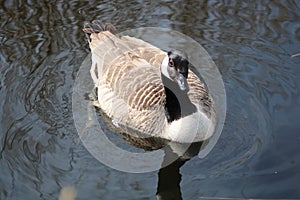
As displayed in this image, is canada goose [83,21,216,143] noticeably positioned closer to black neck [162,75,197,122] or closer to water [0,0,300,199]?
black neck [162,75,197,122]

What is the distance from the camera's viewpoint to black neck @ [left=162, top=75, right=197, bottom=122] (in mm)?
6191

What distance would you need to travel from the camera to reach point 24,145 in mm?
6465

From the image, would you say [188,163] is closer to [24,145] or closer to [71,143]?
[71,143]

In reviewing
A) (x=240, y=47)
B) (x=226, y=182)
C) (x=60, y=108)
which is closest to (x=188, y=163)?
(x=226, y=182)

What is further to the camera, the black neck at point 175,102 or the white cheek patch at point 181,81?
the black neck at point 175,102

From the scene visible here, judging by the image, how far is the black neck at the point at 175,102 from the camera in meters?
6.19

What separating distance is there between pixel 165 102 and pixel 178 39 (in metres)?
1.99

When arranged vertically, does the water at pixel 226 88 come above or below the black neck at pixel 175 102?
below

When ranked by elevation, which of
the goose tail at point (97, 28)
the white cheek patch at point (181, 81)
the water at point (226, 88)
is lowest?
the water at point (226, 88)

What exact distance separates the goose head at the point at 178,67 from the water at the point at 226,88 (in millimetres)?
918

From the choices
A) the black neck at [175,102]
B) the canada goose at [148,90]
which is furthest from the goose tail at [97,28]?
the black neck at [175,102]

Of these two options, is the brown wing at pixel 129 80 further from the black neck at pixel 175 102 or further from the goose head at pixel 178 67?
the goose head at pixel 178 67

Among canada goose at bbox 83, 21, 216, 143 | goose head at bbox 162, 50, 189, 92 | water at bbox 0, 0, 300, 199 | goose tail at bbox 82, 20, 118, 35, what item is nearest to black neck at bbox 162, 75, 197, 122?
canada goose at bbox 83, 21, 216, 143

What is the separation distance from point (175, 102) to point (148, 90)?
512 millimetres
